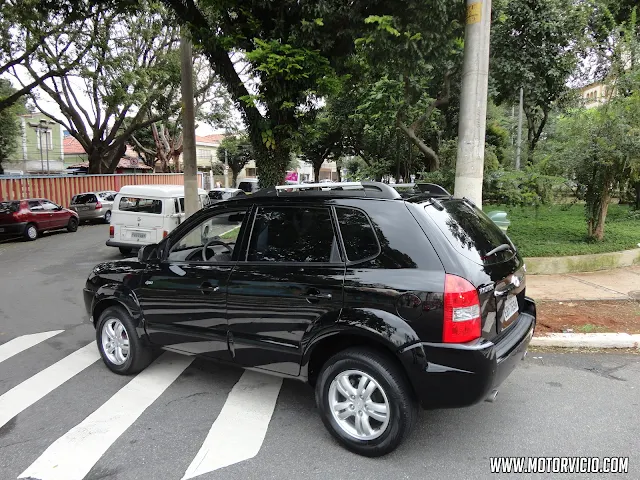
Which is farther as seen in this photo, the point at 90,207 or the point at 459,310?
the point at 90,207

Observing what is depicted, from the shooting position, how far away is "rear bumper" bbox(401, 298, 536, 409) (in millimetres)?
2887

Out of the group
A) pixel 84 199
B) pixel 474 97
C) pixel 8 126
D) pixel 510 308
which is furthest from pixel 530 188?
pixel 8 126

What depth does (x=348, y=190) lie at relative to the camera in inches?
144

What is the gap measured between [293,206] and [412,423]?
5.77 feet

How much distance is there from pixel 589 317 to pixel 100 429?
5496 millimetres

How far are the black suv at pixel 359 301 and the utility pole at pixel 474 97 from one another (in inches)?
109

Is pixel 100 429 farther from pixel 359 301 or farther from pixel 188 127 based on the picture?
pixel 188 127

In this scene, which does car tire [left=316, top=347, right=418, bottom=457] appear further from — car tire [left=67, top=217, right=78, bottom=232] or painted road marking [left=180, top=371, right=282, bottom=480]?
car tire [left=67, top=217, right=78, bottom=232]

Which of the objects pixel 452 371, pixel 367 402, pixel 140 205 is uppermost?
pixel 140 205

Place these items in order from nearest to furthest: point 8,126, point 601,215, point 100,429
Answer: point 100,429 < point 601,215 < point 8,126

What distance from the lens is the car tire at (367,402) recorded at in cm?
304

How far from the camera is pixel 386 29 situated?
20.4 feet

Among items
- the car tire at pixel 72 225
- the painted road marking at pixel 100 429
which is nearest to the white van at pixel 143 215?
the painted road marking at pixel 100 429

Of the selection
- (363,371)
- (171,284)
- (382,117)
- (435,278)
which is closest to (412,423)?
(363,371)
